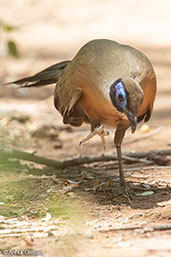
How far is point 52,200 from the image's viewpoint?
5.37 metres

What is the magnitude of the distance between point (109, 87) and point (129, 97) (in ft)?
1.40

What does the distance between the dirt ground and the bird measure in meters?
0.48

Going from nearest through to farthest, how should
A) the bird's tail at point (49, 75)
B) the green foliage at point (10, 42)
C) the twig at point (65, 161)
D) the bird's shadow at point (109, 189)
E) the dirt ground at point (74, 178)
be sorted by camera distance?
the dirt ground at point (74, 178) < the green foliage at point (10, 42) < the bird's shadow at point (109, 189) < the twig at point (65, 161) < the bird's tail at point (49, 75)

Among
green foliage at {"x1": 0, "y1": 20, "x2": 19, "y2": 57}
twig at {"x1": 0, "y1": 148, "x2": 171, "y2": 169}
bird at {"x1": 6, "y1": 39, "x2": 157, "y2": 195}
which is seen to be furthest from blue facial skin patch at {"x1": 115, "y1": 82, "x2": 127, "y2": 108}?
twig at {"x1": 0, "y1": 148, "x2": 171, "y2": 169}

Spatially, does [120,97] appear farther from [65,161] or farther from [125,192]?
[65,161]

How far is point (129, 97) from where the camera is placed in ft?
16.0

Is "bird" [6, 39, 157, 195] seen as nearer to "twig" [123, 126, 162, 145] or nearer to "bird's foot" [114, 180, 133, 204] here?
"bird's foot" [114, 180, 133, 204]

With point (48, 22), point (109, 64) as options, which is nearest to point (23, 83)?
point (109, 64)

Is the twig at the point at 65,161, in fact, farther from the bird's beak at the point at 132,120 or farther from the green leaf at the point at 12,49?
the green leaf at the point at 12,49

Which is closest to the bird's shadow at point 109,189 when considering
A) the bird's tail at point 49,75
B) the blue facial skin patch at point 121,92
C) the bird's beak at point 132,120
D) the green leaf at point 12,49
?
the bird's beak at point 132,120

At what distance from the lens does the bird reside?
4984 mm

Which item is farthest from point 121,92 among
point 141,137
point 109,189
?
point 141,137

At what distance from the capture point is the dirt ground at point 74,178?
4039 mm

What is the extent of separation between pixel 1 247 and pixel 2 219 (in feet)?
2.60
